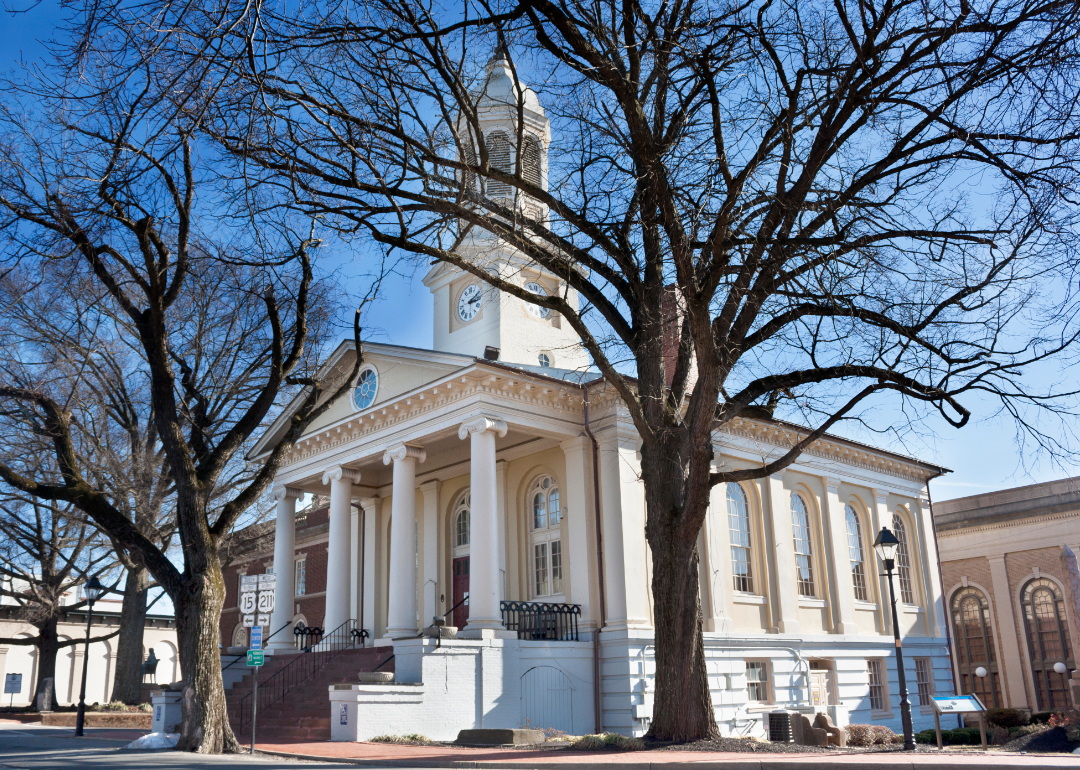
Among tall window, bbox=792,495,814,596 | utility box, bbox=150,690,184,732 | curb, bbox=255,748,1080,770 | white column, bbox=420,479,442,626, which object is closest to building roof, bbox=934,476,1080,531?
tall window, bbox=792,495,814,596

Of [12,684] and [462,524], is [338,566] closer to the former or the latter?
[462,524]

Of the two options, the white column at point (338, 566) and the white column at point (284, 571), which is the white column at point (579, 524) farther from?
the white column at point (284, 571)

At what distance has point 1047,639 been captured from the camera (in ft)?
111

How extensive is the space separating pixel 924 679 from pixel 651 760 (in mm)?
21213

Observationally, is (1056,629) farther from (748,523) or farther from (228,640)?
(228,640)

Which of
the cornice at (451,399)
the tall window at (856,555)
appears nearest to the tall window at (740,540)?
the tall window at (856,555)

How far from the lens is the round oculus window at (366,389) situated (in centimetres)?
2262

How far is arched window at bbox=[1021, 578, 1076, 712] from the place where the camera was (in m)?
33.1

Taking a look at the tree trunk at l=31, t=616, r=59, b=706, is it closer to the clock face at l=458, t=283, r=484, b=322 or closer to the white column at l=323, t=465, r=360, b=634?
the white column at l=323, t=465, r=360, b=634

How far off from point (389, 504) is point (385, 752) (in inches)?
523

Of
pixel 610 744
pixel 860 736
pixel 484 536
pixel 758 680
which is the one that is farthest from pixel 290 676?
pixel 860 736

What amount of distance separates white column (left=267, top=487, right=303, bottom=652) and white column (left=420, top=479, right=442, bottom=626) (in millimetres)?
3470

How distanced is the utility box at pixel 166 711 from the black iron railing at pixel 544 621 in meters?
6.61

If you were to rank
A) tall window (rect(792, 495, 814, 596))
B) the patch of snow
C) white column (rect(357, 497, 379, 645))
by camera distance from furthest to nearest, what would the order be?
1. white column (rect(357, 497, 379, 645))
2. tall window (rect(792, 495, 814, 596))
3. the patch of snow
